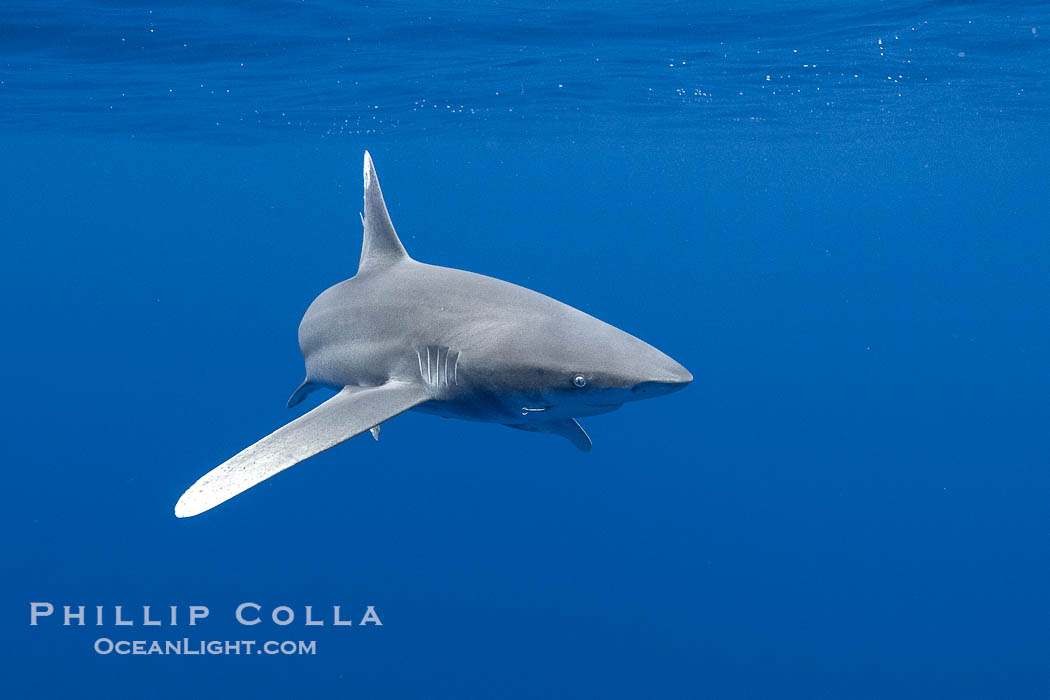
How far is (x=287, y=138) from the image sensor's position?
3077cm

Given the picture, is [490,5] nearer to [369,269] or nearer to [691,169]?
[369,269]

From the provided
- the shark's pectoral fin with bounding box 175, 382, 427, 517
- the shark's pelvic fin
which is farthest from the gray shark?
the shark's pelvic fin

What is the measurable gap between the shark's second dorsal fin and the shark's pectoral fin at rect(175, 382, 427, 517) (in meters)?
1.67

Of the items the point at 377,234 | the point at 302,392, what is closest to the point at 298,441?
the point at 377,234

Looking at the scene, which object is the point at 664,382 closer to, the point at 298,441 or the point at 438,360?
the point at 438,360

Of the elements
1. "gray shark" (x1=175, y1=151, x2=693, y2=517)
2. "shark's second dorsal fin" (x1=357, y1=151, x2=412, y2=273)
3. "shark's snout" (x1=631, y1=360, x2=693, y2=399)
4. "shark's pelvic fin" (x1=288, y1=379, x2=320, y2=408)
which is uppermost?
"shark's second dorsal fin" (x1=357, y1=151, x2=412, y2=273)

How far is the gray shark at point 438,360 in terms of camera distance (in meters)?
4.07

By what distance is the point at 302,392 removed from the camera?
7.47m

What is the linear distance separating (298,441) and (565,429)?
234 centimetres

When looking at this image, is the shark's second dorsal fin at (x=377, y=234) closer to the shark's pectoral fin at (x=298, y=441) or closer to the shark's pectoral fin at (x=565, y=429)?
the shark's pectoral fin at (x=298, y=441)

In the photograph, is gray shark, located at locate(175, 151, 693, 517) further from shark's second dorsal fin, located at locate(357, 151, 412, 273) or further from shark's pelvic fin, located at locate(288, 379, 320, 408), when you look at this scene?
shark's pelvic fin, located at locate(288, 379, 320, 408)

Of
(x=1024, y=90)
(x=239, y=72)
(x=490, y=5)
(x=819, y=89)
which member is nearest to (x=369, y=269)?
(x=490, y=5)

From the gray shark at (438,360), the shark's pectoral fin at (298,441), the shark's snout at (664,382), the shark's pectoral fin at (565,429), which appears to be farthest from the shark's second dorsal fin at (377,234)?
the shark's snout at (664,382)

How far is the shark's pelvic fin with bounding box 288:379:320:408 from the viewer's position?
281 inches
